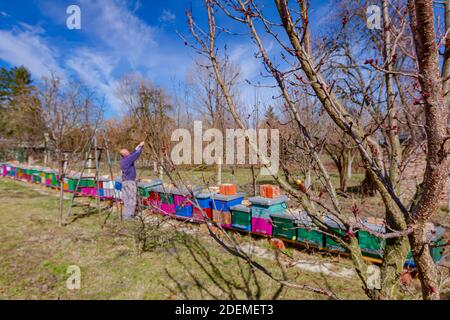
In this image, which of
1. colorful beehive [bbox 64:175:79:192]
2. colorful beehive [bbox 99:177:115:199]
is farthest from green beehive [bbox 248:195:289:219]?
colorful beehive [bbox 64:175:79:192]

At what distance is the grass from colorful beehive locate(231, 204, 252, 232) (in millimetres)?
390

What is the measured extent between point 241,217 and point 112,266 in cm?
227

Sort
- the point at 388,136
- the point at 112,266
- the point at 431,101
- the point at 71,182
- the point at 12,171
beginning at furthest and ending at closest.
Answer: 1. the point at 12,171
2. the point at 71,182
3. the point at 112,266
4. the point at 388,136
5. the point at 431,101

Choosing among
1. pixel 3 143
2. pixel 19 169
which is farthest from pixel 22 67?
pixel 19 169

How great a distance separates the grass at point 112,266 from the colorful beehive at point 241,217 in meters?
0.39

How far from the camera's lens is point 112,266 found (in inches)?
142

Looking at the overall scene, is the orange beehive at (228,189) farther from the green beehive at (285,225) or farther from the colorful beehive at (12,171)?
the colorful beehive at (12,171)

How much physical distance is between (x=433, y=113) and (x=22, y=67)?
42333mm

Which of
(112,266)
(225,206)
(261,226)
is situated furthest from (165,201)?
(261,226)

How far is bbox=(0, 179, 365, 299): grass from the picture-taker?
2.94 metres

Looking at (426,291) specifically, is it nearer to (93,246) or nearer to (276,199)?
(276,199)

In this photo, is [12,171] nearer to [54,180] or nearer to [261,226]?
[54,180]

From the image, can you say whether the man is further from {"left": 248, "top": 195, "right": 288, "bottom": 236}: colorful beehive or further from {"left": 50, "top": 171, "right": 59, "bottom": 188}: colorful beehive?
{"left": 50, "top": 171, "right": 59, "bottom": 188}: colorful beehive

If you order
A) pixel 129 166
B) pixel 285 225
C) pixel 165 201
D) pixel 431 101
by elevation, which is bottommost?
pixel 285 225
